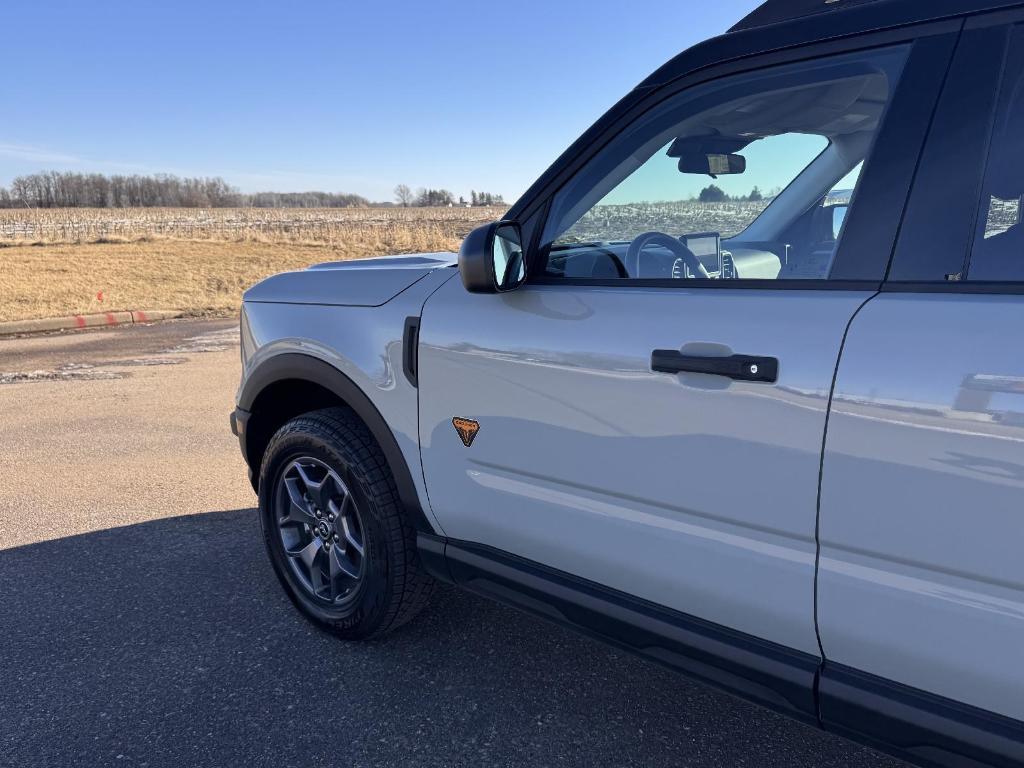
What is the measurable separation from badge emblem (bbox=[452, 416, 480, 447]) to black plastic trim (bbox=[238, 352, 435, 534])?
294 mm

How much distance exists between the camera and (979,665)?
4.55 feet

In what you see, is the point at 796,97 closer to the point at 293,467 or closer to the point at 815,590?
the point at 815,590

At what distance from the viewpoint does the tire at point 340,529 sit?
8.49 ft

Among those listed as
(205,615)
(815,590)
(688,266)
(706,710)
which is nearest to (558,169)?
(688,266)

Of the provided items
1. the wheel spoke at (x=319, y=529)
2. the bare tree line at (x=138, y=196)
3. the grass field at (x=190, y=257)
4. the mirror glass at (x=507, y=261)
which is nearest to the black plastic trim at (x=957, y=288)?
the grass field at (x=190, y=257)

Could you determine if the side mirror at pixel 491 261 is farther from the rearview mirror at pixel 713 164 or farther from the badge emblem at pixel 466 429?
the rearview mirror at pixel 713 164

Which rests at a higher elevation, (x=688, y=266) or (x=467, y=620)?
(x=688, y=266)

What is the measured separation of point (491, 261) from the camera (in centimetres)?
204

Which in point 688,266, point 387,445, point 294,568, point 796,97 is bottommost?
point 294,568

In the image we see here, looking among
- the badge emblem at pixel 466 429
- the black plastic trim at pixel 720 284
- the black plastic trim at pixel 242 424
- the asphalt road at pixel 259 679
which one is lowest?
the asphalt road at pixel 259 679

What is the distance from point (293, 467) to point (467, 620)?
88cm

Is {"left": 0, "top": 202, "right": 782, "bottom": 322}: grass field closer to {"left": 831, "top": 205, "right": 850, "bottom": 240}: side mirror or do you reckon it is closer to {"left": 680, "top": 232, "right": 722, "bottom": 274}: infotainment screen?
{"left": 680, "top": 232, "right": 722, "bottom": 274}: infotainment screen

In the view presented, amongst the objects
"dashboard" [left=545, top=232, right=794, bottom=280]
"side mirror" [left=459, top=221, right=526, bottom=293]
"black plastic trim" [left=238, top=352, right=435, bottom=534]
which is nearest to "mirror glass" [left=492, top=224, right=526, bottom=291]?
"side mirror" [left=459, top=221, right=526, bottom=293]

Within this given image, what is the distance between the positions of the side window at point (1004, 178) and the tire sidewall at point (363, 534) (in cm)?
184
